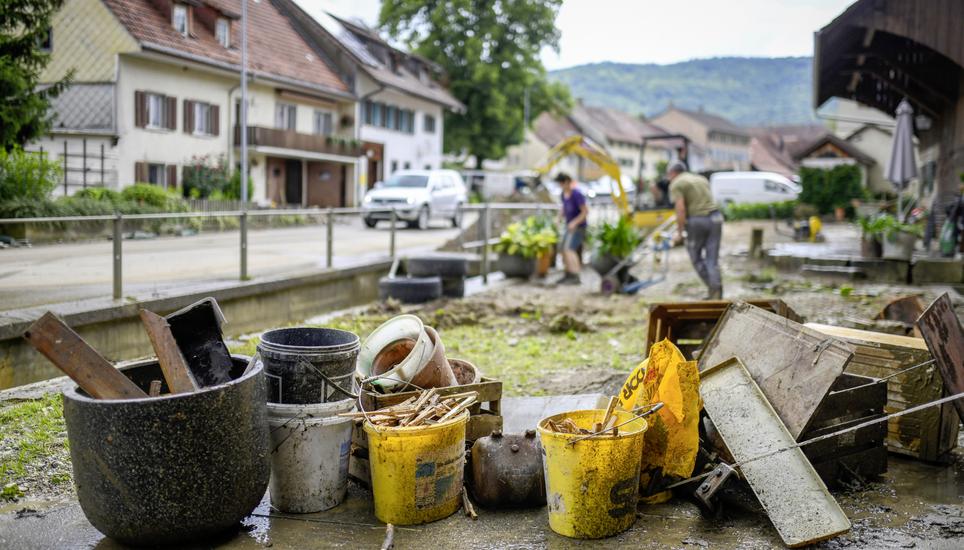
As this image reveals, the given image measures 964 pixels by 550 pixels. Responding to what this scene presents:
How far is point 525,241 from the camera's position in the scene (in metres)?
15.8

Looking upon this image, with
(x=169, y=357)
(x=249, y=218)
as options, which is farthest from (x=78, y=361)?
(x=249, y=218)

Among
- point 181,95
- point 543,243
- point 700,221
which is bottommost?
point 543,243

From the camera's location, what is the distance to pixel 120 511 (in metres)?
3.79

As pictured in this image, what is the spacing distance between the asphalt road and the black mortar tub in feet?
15.9

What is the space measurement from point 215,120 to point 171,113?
242cm

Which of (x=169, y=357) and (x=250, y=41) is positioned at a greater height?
(x=250, y=41)

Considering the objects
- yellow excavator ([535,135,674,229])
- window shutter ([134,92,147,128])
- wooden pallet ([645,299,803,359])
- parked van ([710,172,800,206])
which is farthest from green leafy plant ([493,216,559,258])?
parked van ([710,172,800,206])

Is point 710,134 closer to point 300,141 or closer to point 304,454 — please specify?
point 300,141

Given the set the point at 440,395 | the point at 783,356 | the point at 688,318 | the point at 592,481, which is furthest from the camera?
the point at 688,318

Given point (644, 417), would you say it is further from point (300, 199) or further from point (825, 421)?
point (300, 199)

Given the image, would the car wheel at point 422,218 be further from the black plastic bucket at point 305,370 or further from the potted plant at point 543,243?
the black plastic bucket at point 305,370

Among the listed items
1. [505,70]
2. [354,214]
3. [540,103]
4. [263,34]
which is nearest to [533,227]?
[354,214]

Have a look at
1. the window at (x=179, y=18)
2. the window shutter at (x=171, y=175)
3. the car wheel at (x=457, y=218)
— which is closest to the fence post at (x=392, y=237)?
the car wheel at (x=457, y=218)

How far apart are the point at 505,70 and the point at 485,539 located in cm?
4870
